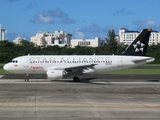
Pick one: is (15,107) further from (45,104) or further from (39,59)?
(39,59)

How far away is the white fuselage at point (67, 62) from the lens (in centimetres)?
4025

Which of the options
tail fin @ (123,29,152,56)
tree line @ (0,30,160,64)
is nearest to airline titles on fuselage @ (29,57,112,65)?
tail fin @ (123,29,152,56)

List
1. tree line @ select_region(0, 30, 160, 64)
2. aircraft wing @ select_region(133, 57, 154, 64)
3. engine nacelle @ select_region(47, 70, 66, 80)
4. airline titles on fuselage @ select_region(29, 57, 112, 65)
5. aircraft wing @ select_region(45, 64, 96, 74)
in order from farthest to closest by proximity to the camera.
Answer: tree line @ select_region(0, 30, 160, 64), airline titles on fuselage @ select_region(29, 57, 112, 65), aircraft wing @ select_region(133, 57, 154, 64), aircraft wing @ select_region(45, 64, 96, 74), engine nacelle @ select_region(47, 70, 66, 80)

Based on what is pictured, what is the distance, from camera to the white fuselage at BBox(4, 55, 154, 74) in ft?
132

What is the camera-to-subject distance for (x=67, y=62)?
40.9 meters

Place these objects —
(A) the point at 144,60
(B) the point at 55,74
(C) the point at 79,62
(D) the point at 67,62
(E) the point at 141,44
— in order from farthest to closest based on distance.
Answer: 1. (E) the point at 141,44
2. (C) the point at 79,62
3. (D) the point at 67,62
4. (A) the point at 144,60
5. (B) the point at 55,74

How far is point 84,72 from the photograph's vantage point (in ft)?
132

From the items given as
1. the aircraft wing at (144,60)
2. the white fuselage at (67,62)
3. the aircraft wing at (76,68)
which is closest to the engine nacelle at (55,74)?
the aircraft wing at (76,68)

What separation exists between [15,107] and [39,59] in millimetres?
21038

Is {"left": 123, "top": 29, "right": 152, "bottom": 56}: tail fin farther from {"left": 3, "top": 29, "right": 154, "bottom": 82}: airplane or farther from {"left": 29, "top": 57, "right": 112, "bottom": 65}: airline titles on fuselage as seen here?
{"left": 29, "top": 57, "right": 112, "bottom": 65}: airline titles on fuselage

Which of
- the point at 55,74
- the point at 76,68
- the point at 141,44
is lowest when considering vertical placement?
the point at 55,74

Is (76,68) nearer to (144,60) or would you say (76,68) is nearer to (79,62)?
(79,62)

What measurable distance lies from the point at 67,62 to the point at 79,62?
1392 millimetres

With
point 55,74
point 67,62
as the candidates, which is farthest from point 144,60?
point 55,74
